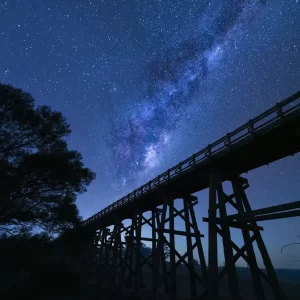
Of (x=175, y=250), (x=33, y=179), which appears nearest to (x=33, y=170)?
(x=33, y=179)

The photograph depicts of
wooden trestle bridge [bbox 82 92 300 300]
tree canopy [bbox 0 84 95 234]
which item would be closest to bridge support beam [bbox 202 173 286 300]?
wooden trestle bridge [bbox 82 92 300 300]

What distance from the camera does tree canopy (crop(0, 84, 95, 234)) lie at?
10.5 metres

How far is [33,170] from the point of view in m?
11.1

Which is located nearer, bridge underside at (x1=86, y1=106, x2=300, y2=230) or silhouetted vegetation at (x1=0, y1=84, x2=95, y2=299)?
bridge underside at (x1=86, y1=106, x2=300, y2=230)

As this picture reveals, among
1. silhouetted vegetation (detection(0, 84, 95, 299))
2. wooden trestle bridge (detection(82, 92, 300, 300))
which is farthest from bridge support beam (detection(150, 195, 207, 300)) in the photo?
silhouetted vegetation (detection(0, 84, 95, 299))

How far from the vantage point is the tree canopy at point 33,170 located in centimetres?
1045

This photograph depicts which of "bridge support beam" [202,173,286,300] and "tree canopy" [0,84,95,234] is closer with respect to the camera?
"bridge support beam" [202,173,286,300]

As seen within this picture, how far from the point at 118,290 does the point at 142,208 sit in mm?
5290

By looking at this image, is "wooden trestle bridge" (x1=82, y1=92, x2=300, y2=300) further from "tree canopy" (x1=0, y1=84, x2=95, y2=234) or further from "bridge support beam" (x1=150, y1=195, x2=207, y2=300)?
"tree canopy" (x1=0, y1=84, x2=95, y2=234)

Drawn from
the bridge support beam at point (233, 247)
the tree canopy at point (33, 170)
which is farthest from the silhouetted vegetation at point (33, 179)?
the bridge support beam at point (233, 247)

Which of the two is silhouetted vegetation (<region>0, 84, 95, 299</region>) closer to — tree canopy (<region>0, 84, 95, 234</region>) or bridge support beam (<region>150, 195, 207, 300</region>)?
tree canopy (<region>0, 84, 95, 234</region>)

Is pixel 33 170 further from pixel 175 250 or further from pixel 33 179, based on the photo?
pixel 175 250

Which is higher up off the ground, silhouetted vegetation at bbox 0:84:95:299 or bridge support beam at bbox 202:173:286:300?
silhouetted vegetation at bbox 0:84:95:299

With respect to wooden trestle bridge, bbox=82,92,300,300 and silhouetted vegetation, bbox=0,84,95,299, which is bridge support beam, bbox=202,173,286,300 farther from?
silhouetted vegetation, bbox=0,84,95,299
